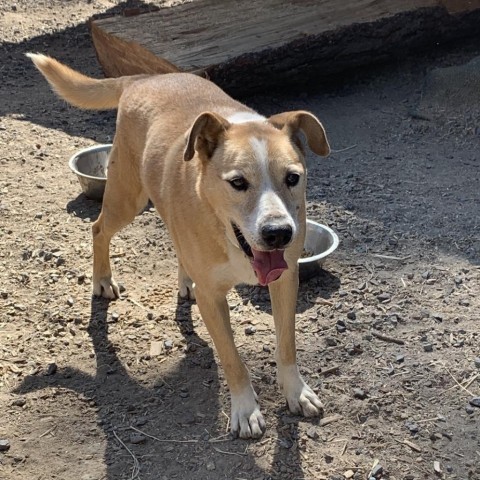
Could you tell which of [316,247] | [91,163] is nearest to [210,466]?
[316,247]

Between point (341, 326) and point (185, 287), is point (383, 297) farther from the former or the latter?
point (185, 287)

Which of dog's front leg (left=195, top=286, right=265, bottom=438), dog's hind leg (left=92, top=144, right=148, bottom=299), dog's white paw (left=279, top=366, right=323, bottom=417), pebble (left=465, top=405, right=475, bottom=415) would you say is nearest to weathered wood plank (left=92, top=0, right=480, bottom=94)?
dog's hind leg (left=92, top=144, right=148, bottom=299)

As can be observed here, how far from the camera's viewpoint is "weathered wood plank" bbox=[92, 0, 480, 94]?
24.3 feet

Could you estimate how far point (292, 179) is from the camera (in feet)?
11.6

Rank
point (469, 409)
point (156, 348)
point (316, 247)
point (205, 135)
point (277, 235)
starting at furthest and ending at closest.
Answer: point (316, 247), point (156, 348), point (469, 409), point (205, 135), point (277, 235)

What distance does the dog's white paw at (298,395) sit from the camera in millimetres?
3988

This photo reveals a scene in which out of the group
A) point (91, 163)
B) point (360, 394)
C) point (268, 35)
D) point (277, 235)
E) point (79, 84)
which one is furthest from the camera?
point (268, 35)

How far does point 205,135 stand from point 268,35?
168 inches

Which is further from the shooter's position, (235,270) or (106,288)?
(106,288)

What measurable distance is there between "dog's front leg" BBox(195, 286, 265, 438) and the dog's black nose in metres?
0.64

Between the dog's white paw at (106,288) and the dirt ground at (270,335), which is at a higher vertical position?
the dog's white paw at (106,288)

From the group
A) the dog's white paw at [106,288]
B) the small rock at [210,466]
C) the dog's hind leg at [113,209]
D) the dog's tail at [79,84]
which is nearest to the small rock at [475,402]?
the small rock at [210,466]

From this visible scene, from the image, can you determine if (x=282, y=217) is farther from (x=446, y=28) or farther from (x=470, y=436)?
(x=446, y=28)

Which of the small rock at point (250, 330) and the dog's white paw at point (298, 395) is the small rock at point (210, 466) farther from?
the small rock at point (250, 330)
